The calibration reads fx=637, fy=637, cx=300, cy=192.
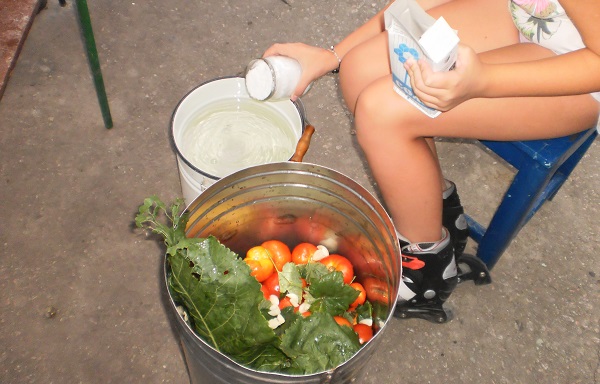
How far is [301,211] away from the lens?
1.27 meters

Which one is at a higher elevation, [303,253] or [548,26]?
[548,26]

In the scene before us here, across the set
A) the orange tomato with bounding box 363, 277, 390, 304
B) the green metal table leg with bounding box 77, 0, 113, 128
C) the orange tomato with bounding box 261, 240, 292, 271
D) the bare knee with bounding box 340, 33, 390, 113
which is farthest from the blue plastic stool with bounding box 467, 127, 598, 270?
the green metal table leg with bounding box 77, 0, 113, 128

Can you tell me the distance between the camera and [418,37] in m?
0.95

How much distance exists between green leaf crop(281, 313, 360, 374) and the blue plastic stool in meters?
0.50

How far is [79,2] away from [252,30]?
710 mm

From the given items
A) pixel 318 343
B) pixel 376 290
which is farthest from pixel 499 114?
pixel 318 343

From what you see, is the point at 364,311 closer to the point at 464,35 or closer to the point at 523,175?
the point at 523,175

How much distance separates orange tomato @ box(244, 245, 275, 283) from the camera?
125 centimetres

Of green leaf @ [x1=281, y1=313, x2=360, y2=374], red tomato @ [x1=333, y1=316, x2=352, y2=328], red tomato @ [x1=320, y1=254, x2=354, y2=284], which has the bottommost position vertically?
red tomato @ [x1=333, y1=316, x2=352, y2=328]

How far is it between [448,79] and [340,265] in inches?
18.2

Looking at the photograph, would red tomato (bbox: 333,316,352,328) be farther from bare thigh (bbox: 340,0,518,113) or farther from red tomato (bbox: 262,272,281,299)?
bare thigh (bbox: 340,0,518,113)

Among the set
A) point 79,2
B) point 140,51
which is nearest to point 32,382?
point 79,2

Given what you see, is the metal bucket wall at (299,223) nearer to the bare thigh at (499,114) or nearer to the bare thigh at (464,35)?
the bare thigh at (499,114)

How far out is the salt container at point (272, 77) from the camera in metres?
1.25
